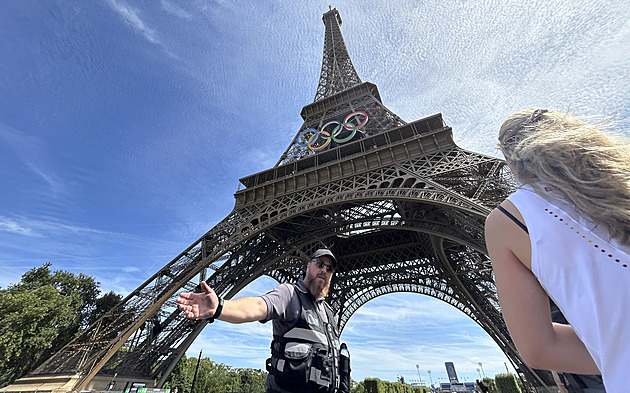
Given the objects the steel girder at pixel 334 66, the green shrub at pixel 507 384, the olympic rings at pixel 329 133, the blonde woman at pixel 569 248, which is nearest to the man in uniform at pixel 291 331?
the blonde woman at pixel 569 248

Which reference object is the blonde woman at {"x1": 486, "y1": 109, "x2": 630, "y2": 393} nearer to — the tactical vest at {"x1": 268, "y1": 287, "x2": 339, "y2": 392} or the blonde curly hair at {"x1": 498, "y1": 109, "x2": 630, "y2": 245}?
the blonde curly hair at {"x1": 498, "y1": 109, "x2": 630, "y2": 245}

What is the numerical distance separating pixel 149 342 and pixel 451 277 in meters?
16.9

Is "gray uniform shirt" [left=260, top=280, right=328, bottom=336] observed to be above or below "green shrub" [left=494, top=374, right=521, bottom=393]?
above

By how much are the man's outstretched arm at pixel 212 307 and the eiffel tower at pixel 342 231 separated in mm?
8242

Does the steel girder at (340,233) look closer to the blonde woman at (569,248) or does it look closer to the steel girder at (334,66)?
the blonde woman at (569,248)

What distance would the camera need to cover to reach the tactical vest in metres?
1.58

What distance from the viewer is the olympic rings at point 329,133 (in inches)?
608

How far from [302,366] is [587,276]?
1.42 m

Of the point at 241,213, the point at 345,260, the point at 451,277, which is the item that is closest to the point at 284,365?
the point at 241,213

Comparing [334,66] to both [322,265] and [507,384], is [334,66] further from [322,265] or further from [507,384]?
[507,384]

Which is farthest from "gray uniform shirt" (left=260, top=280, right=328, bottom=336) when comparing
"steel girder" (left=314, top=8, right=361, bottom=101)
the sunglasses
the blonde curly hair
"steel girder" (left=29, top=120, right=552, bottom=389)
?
"steel girder" (left=314, top=8, right=361, bottom=101)

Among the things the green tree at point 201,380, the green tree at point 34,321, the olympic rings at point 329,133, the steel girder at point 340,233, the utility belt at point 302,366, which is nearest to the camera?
the utility belt at point 302,366

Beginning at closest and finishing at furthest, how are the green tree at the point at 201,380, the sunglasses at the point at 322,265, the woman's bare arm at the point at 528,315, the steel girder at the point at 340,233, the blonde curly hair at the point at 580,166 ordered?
the blonde curly hair at the point at 580,166, the woman's bare arm at the point at 528,315, the sunglasses at the point at 322,265, the steel girder at the point at 340,233, the green tree at the point at 201,380

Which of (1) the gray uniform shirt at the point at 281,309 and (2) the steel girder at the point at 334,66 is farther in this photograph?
(2) the steel girder at the point at 334,66
